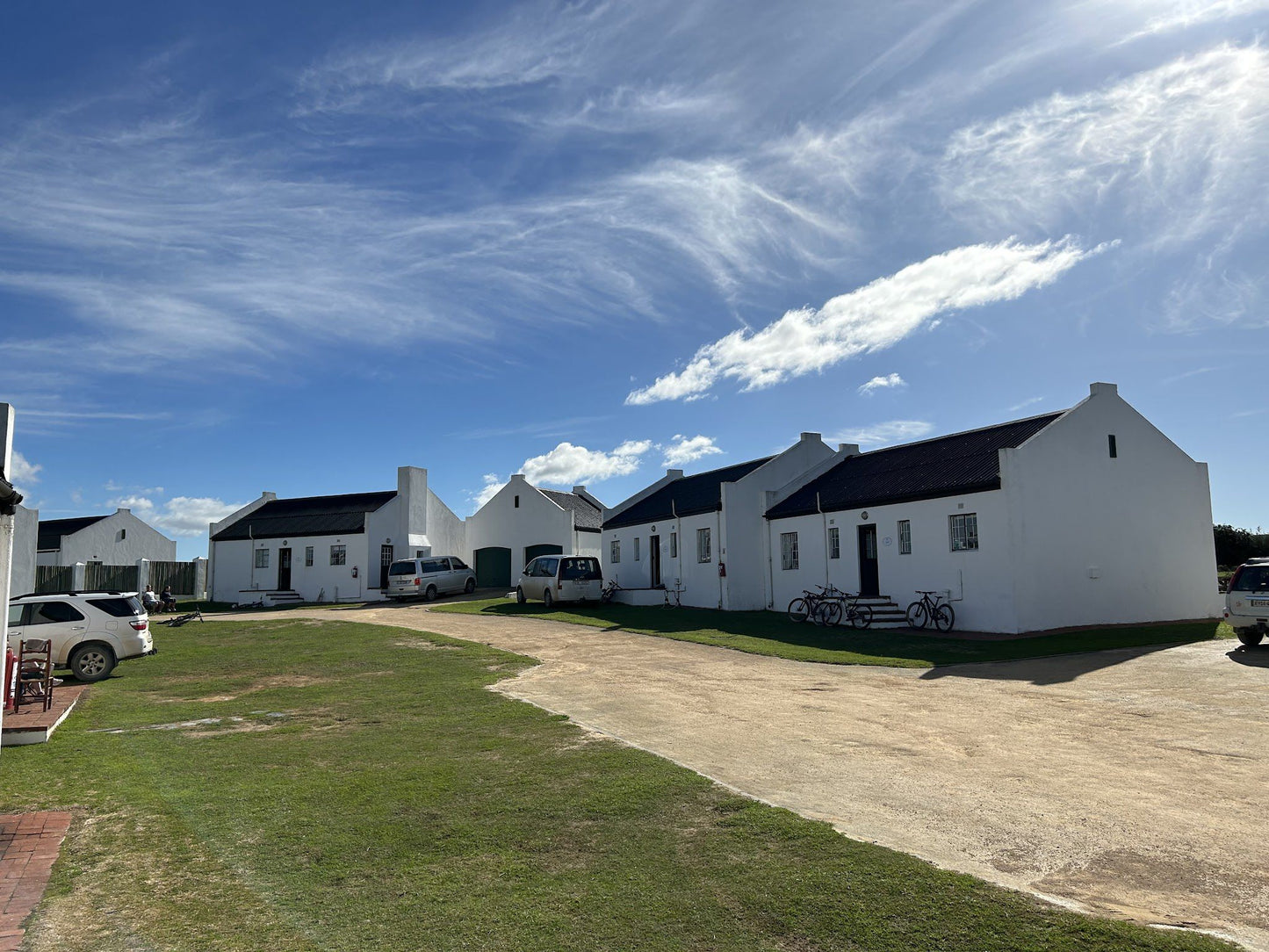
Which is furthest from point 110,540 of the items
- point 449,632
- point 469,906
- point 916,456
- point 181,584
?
point 469,906

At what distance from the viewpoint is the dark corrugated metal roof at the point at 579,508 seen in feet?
Result: 139

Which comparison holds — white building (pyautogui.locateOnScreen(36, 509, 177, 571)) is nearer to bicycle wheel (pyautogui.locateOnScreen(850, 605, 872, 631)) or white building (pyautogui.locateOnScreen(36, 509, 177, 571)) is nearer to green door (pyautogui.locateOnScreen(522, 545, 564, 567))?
green door (pyautogui.locateOnScreen(522, 545, 564, 567))

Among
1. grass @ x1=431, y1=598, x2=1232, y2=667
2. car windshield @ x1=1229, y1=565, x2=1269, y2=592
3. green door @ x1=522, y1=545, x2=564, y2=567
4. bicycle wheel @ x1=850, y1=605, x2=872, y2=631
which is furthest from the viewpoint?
green door @ x1=522, y1=545, x2=564, y2=567

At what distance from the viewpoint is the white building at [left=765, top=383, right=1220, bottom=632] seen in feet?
71.0

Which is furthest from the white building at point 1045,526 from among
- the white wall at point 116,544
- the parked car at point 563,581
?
the white wall at point 116,544

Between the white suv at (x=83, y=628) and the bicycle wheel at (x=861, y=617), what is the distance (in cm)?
1690

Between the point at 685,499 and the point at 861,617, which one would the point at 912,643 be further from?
the point at 685,499

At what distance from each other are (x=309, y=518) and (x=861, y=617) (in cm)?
2996

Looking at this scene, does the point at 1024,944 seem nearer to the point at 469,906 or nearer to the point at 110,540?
the point at 469,906

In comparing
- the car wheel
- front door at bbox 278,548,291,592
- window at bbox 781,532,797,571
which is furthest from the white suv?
front door at bbox 278,548,291,592

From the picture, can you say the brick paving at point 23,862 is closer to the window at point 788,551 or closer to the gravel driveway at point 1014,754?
the gravel driveway at point 1014,754

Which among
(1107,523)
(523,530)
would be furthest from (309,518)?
(1107,523)

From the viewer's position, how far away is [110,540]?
47.5 meters

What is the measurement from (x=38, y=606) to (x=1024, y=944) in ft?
54.1
